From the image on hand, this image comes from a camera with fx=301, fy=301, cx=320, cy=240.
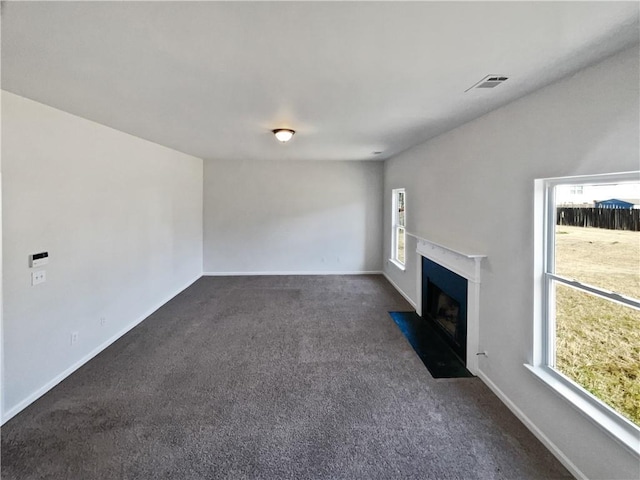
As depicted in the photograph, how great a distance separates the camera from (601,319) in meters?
1.87

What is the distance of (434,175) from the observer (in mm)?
4098

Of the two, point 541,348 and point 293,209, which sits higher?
point 293,209

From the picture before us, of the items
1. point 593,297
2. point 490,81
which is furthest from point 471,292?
point 490,81

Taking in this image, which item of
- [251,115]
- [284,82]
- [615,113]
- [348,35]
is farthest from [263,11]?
[615,113]

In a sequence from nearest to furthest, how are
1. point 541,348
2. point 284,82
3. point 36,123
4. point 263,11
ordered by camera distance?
1. point 263,11
2. point 284,82
3. point 541,348
4. point 36,123

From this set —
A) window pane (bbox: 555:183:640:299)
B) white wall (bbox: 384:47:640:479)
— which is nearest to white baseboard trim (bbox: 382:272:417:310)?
white wall (bbox: 384:47:640:479)

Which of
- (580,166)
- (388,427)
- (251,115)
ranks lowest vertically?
(388,427)

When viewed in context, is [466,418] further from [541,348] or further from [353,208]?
[353,208]

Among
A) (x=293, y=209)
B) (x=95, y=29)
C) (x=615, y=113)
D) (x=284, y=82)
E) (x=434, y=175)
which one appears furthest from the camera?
(x=293, y=209)

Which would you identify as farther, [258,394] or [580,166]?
[258,394]

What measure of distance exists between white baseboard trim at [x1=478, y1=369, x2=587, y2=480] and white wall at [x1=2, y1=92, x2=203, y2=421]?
399 cm

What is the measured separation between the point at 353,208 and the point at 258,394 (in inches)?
196

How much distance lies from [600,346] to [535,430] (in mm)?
818

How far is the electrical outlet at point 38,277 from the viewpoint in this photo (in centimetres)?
256
